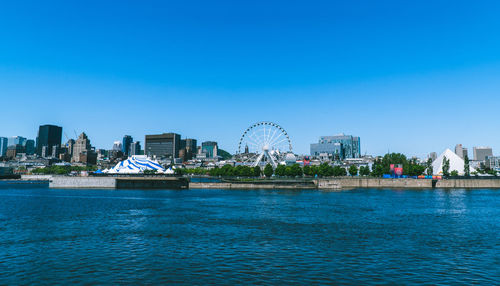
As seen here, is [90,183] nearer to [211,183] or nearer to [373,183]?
[211,183]

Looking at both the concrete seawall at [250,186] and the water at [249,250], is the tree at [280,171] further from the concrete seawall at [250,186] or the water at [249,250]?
the water at [249,250]

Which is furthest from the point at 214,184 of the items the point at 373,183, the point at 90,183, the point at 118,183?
the point at 373,183

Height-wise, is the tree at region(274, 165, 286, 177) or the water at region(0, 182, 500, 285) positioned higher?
the tree at region(274, 165, 286, 177)

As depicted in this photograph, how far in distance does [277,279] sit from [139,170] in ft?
494

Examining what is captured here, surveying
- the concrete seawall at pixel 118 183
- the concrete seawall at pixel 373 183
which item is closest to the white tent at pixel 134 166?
the concrete seawall at pixel 118 183

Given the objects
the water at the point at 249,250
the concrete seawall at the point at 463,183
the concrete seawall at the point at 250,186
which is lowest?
the water at the point at 249,250

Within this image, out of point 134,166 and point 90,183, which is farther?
point 134,166

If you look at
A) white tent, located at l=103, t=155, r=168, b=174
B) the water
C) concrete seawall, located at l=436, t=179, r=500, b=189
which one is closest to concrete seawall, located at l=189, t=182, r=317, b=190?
white tent, located at l=103, t=155, r=168, b=174

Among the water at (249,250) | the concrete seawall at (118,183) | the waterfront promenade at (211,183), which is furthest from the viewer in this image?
the waterfront promenade at (211,183)

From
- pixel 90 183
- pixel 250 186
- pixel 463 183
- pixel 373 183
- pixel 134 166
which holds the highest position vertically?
pixel 134 166

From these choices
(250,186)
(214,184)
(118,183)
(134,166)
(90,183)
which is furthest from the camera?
(134,166)

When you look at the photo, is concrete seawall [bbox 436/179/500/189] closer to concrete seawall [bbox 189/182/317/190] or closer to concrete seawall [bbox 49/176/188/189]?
concrete seawall [bbox 189/182/317/190]

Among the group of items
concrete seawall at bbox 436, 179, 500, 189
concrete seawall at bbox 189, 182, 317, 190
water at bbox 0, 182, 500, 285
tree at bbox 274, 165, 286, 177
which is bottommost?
water at bbox 0, 182, 500, 285

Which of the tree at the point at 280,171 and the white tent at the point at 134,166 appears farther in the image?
A: the tree at the point at 280,171
